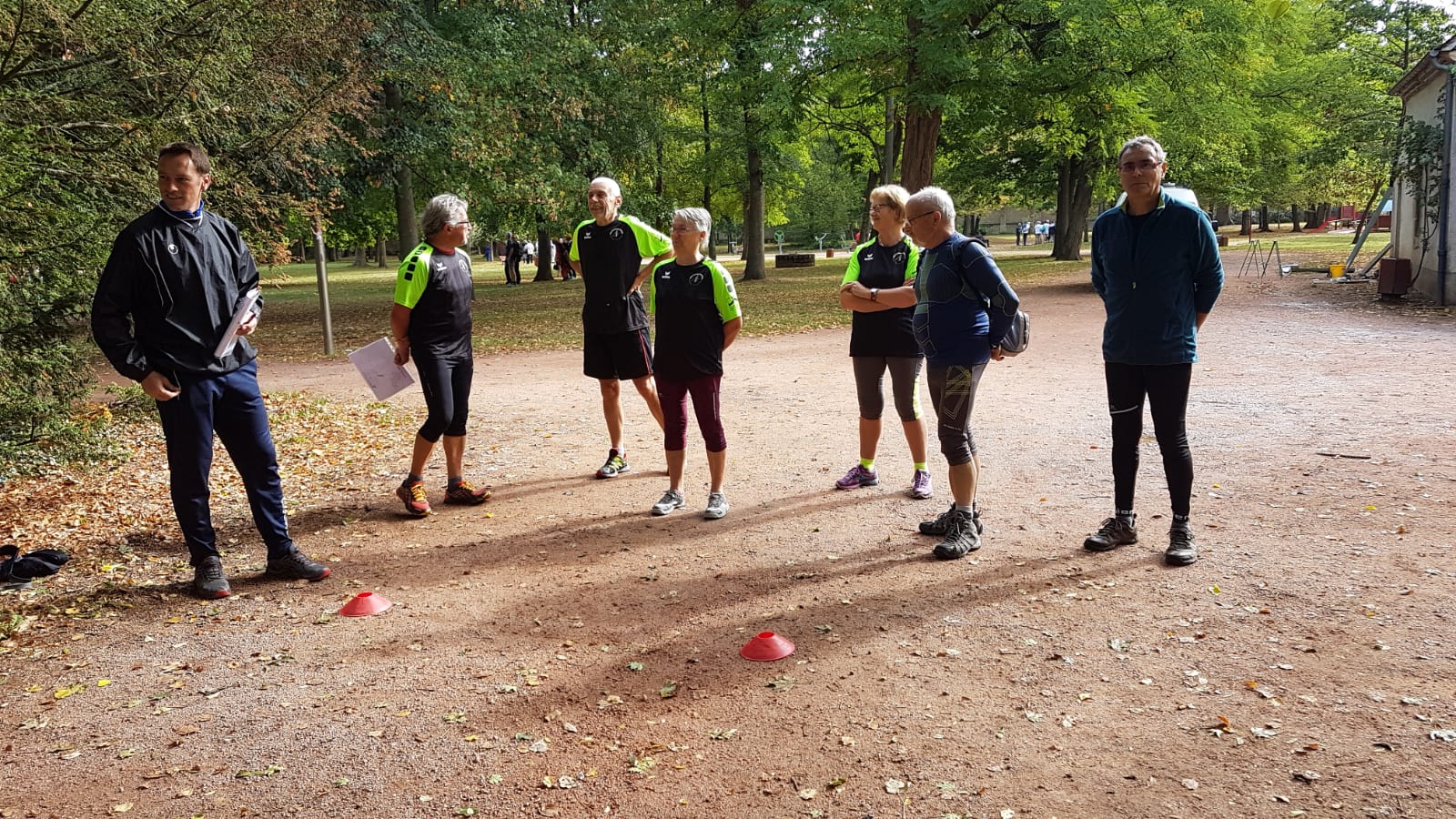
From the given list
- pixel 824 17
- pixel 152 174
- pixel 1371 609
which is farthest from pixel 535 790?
pixel 824 17

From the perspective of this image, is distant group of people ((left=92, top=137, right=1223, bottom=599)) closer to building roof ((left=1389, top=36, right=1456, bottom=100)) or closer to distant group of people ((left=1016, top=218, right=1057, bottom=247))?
building roof ((left=1389, top=36, right=1456, bottom=100))

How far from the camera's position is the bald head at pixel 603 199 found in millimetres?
6676

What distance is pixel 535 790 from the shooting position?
10.5ft

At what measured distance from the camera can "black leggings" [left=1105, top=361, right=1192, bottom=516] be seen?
199 inches

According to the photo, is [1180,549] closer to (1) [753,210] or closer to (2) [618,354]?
(2) [618,354]

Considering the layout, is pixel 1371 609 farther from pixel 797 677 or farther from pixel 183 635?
pixel 183 635

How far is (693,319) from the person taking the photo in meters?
5.91

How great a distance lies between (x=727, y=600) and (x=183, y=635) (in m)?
2.48

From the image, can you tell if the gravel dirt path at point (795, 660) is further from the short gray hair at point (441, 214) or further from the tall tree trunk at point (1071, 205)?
the tall tree trunk at point (1071, 205)

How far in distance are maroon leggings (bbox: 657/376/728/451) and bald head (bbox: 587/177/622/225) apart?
4.54 ft

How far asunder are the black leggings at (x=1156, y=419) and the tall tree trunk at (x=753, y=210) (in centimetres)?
2378

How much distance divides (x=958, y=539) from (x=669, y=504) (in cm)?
187

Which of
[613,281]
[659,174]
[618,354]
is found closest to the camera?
[613,281]

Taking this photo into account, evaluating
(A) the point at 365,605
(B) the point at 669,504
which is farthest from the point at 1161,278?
(A) the point at 365,605
